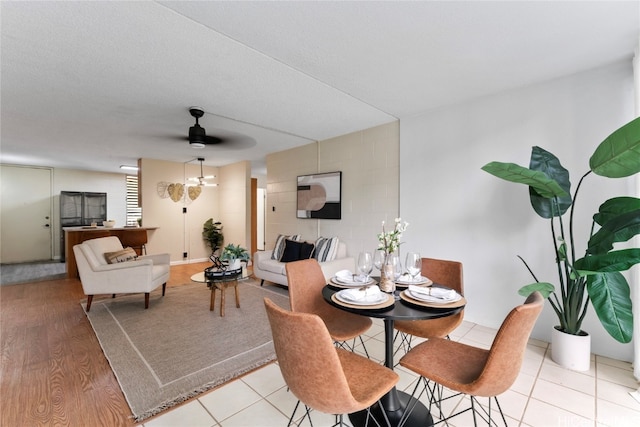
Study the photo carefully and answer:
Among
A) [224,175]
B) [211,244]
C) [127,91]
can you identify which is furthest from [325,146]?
[211,244]

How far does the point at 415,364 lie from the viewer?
1.39m

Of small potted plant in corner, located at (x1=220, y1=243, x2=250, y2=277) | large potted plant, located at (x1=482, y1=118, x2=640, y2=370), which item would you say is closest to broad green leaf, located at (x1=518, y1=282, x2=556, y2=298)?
large potted plant, located at (x1=482, y1=118, x2=640, y2=370)

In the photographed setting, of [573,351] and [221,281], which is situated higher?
[221,281]

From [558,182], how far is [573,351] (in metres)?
1.42

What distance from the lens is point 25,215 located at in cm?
716

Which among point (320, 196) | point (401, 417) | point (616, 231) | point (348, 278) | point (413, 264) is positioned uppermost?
point (320, 196)

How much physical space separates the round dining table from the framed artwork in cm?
275

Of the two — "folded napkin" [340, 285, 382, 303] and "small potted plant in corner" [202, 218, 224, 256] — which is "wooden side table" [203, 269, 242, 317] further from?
"small potted plant in corner" [202, 218, 224, 256]

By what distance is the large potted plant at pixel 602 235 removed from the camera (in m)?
1.78

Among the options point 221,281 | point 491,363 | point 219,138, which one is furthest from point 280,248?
point 491,363

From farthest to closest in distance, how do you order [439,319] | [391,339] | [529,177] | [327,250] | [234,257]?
[327,250]
[234,257]
[529,177]
[439,319]
[391,339]

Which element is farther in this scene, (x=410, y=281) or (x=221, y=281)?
(x=221, y=281)

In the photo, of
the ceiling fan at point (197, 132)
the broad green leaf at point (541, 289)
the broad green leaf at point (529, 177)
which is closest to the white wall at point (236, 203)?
the ceiling fan at point (197, 132)

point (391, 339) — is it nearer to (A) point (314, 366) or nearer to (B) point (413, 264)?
(B) point (413, 264)
